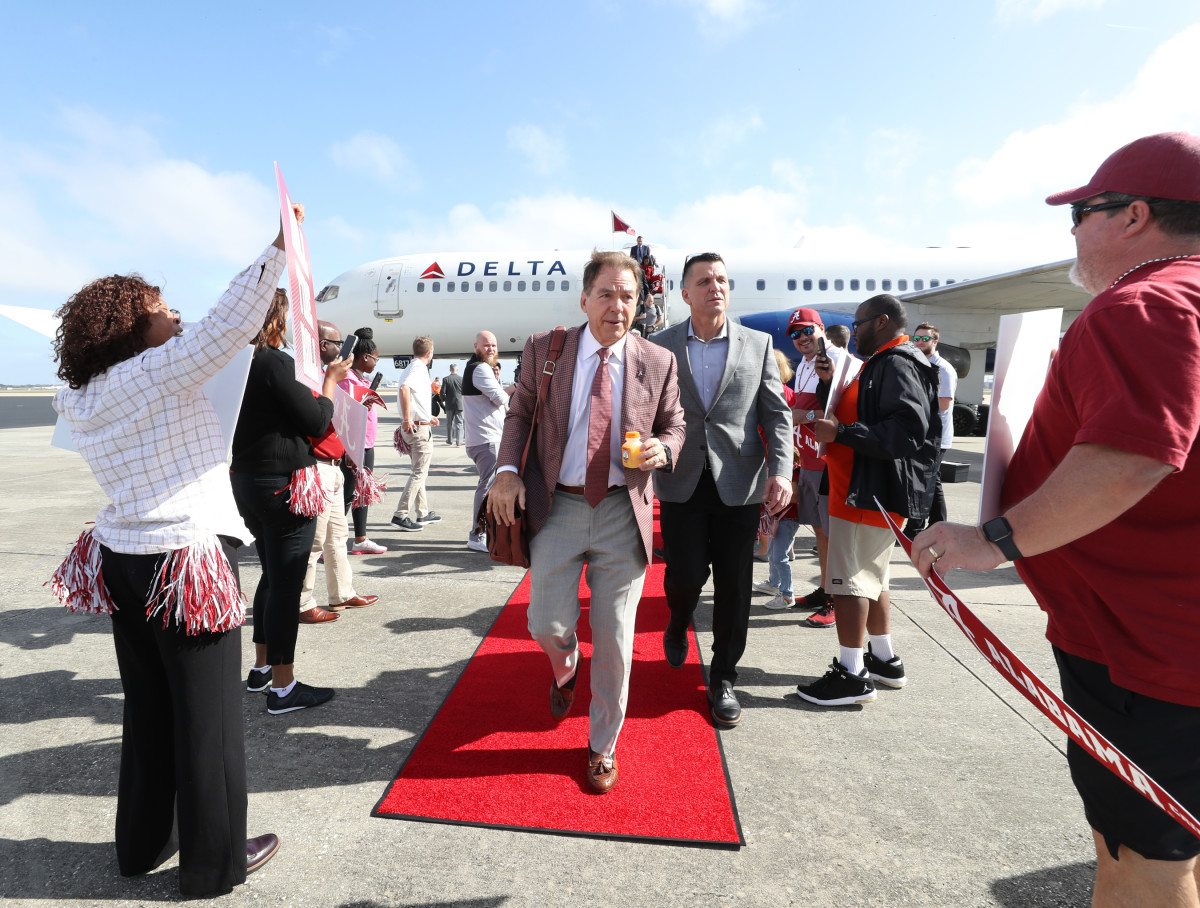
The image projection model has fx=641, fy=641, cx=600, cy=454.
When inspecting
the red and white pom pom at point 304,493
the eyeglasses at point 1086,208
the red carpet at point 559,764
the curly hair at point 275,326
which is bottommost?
the red carpet at point 559,764

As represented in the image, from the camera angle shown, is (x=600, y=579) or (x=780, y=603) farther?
(x=780, y=603)

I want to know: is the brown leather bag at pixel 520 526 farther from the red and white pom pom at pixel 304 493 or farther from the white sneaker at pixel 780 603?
the white sneaker at pixel 780 603

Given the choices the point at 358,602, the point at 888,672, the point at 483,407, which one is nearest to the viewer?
the point at 888,672

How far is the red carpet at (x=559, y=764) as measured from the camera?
2.26m

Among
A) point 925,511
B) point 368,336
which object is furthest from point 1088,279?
point 368,336

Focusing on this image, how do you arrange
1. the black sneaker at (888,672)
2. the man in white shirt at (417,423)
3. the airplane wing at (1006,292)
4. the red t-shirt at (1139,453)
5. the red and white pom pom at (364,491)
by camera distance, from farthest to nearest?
the airplane wing at (1006,292) < the man in white shirt at (417,423) < the red and white pom pom at (364,491) < the black sneaker at (888,672) < the red t-shirt at (1139,453)

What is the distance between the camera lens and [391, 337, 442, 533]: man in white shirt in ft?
20.5

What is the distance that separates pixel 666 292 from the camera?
15.2 meters

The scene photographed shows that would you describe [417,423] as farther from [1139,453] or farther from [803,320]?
[1139,453]

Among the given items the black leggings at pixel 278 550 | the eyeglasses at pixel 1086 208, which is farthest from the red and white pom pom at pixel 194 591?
the eyeglasses at pixel 1086 208

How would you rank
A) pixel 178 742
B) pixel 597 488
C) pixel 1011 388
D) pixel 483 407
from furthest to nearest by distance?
pixel 483 407 < pixel 597 488 < pixel 178 742 < pixel 1011 388

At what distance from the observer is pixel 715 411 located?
2.97 m

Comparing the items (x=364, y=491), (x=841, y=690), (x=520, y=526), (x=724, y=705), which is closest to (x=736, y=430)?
(x=520, y=526)

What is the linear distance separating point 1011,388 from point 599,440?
4.31 feet
